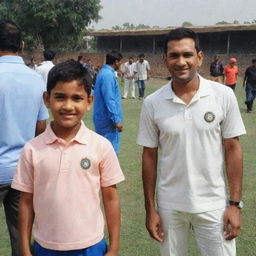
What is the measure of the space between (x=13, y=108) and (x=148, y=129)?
940 millimetres

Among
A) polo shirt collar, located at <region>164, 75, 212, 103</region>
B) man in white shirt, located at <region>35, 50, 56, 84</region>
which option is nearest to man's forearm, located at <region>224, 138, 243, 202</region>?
polo shirt collar, located at <region>164, 75, 212, 103</region>

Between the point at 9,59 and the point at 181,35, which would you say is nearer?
the point at 181,35

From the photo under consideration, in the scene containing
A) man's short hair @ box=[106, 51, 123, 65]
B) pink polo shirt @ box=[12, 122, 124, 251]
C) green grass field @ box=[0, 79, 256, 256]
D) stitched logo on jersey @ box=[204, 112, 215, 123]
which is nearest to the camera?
pink polo shirt @ box=[12, 122, 124, 251]

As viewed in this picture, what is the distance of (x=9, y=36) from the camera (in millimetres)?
2787

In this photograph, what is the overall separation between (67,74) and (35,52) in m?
28.0

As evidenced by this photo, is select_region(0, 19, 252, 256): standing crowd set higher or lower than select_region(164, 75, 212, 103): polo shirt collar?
lower

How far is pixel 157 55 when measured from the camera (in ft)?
86.9

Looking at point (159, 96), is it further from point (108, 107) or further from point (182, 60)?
point (108, 107)

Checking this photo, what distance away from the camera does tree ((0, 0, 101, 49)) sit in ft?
97.5

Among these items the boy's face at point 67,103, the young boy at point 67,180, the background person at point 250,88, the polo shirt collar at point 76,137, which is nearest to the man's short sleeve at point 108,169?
the young boy at point 67,180

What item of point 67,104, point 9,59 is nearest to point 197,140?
point 67,104

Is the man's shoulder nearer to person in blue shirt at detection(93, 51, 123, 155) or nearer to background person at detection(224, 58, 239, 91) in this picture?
person in blue shirt at detection(93, 51, 123, 155)

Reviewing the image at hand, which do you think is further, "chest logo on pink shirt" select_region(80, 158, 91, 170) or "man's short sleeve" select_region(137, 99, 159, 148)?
"man's short sleeve" select_region(137, 99, 159, 148)

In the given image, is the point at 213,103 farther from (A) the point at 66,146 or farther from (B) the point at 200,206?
(A) the point at 66,146
